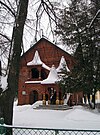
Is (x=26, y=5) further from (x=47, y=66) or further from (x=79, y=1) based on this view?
(x=47, y=66)

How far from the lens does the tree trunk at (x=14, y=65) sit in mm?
7586

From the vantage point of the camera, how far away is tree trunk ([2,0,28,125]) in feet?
24.9

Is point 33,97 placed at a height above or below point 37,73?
below

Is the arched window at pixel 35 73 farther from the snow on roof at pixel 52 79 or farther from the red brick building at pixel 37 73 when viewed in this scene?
the snow on roof at pixel 52 79

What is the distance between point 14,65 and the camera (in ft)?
25.4

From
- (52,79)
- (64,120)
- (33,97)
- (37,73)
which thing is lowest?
(64,120)

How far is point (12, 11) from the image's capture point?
27.7 ft

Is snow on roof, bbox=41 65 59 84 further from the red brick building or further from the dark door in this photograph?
the dark door

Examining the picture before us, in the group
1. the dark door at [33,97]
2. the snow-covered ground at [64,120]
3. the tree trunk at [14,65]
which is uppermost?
the tree trunk at [14,65]

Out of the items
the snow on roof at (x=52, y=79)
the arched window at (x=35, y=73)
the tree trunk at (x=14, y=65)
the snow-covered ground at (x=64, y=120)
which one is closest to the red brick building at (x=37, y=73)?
the arched window at (x=35, y=73)

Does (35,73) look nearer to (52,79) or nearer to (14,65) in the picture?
(52,79)

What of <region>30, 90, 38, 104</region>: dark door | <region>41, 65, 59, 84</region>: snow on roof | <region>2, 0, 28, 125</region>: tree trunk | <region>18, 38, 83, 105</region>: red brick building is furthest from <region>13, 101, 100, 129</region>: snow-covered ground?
<region>30, 90, 38, 104</region>: dark door

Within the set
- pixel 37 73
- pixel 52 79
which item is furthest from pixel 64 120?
→ pixel 37 73

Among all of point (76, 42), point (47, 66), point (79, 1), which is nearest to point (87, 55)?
point (76, 42)
